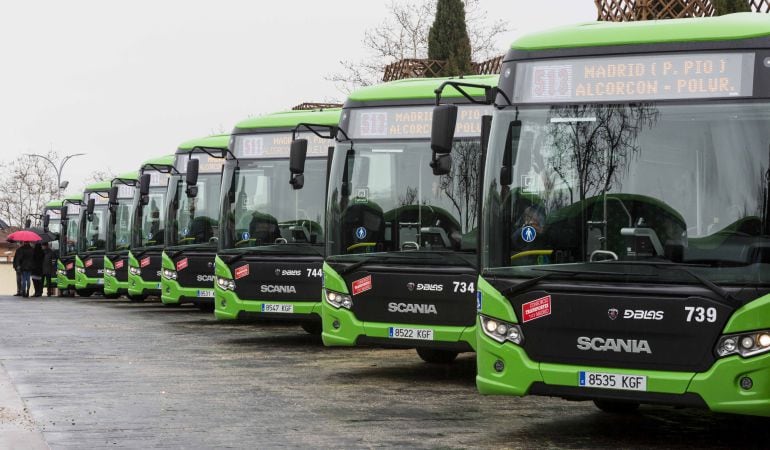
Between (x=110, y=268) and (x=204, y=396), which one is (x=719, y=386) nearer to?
(x=204, y=396)

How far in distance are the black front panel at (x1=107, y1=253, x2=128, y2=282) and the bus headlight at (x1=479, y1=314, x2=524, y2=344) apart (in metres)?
26.4

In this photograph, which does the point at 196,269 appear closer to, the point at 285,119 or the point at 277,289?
the point at 285,119

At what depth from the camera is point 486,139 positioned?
440 inches

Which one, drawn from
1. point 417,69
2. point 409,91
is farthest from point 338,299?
point 417,69

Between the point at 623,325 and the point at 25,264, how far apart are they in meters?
34.9

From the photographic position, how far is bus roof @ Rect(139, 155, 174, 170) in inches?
1261

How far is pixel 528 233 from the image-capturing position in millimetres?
10289

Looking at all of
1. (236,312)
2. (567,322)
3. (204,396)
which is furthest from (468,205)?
(236,312)

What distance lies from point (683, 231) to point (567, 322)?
3.42 feet

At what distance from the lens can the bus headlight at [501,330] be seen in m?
Answer: 10.1

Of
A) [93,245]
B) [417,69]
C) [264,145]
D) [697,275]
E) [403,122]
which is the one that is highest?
[417,69]

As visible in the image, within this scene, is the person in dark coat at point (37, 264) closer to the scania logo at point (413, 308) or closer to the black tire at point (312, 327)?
the black tire at point (312, 327)

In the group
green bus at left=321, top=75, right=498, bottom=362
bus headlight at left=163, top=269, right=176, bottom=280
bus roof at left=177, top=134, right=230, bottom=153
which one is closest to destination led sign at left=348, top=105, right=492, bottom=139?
green bus at left=321, top=75, right=498, bottom=362

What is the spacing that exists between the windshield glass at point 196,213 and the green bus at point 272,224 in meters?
5.17
